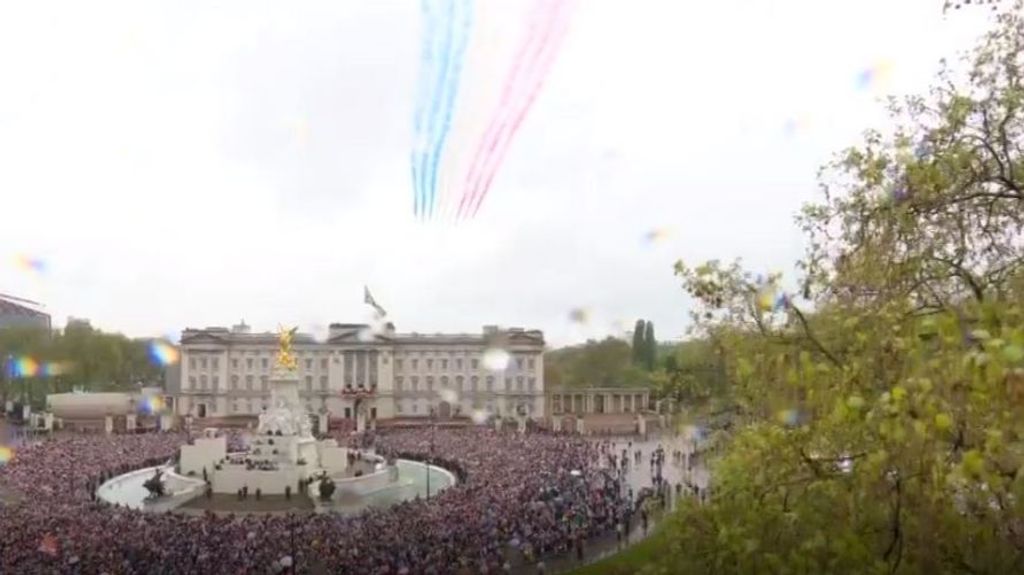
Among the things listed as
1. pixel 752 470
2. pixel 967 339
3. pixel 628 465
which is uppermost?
pixel 967 339

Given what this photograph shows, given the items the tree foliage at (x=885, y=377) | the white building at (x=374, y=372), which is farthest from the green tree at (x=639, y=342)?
the tree foliage at (x=885, y=377)

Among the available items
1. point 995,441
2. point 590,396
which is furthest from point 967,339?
point 590,396

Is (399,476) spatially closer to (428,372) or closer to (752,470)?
(752,470)

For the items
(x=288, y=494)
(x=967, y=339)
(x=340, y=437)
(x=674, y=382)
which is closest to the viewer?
(x=967, y=339)

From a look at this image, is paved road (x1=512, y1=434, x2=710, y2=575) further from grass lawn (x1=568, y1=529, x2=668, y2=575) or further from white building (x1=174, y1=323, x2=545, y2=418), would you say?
white building (x1=174, y1=323, x2=545, y2=418)

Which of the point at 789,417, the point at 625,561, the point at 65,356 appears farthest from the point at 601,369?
the point at 789,417

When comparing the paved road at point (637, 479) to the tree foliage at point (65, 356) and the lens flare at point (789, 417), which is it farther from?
the tree foliage at point (65, 356)
